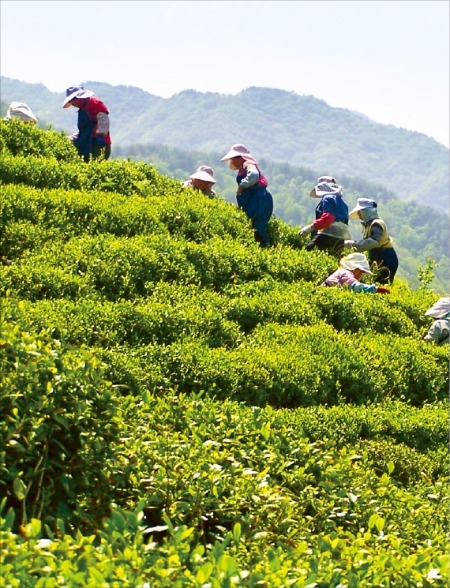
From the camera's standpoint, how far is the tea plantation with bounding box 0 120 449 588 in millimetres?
4648

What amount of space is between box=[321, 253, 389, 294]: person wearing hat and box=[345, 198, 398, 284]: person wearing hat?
139cm

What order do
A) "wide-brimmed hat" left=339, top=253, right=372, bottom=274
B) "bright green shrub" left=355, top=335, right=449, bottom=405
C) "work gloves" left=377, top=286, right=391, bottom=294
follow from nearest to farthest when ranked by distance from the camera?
1. "bright green shrub" left=355, top=335, right=449, bottom=405
2. "wide-brimmed hat" left=339, top=253, right=372, bottom=274
3. "work gloves" left=377, top=286, right=391, bottom=294

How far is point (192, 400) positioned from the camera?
23.9 ft

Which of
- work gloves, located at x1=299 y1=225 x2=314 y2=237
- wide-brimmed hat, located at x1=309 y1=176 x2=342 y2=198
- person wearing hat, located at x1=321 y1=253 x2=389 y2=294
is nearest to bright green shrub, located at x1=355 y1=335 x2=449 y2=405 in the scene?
person wearing hat, located at x1=321 y1=253 x2=389 y2=294

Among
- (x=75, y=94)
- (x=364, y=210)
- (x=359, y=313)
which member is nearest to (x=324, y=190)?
(x=364, y=210)

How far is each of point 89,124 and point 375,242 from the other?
5584 millimetres

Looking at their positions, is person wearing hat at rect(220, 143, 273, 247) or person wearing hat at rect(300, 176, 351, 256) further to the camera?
person wearing hat at rect(300, 176, 351, 256)

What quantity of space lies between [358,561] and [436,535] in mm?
1876

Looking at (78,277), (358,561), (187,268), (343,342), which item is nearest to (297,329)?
(343,342)

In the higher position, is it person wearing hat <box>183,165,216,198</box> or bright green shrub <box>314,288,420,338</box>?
person wearing hat <box>183,165,216,198</box>

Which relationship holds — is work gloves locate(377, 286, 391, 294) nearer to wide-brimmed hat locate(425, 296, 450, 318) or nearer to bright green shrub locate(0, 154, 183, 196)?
wide-brimmed hat locate(425, 296, 450, 318)

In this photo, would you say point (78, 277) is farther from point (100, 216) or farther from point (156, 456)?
point (156, 456)

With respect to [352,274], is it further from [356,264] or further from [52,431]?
[52,431]

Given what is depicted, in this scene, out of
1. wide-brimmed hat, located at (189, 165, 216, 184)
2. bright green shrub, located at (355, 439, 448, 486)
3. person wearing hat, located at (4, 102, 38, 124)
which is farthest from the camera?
person wearing hat, located at (4, 102, 38, 124)
